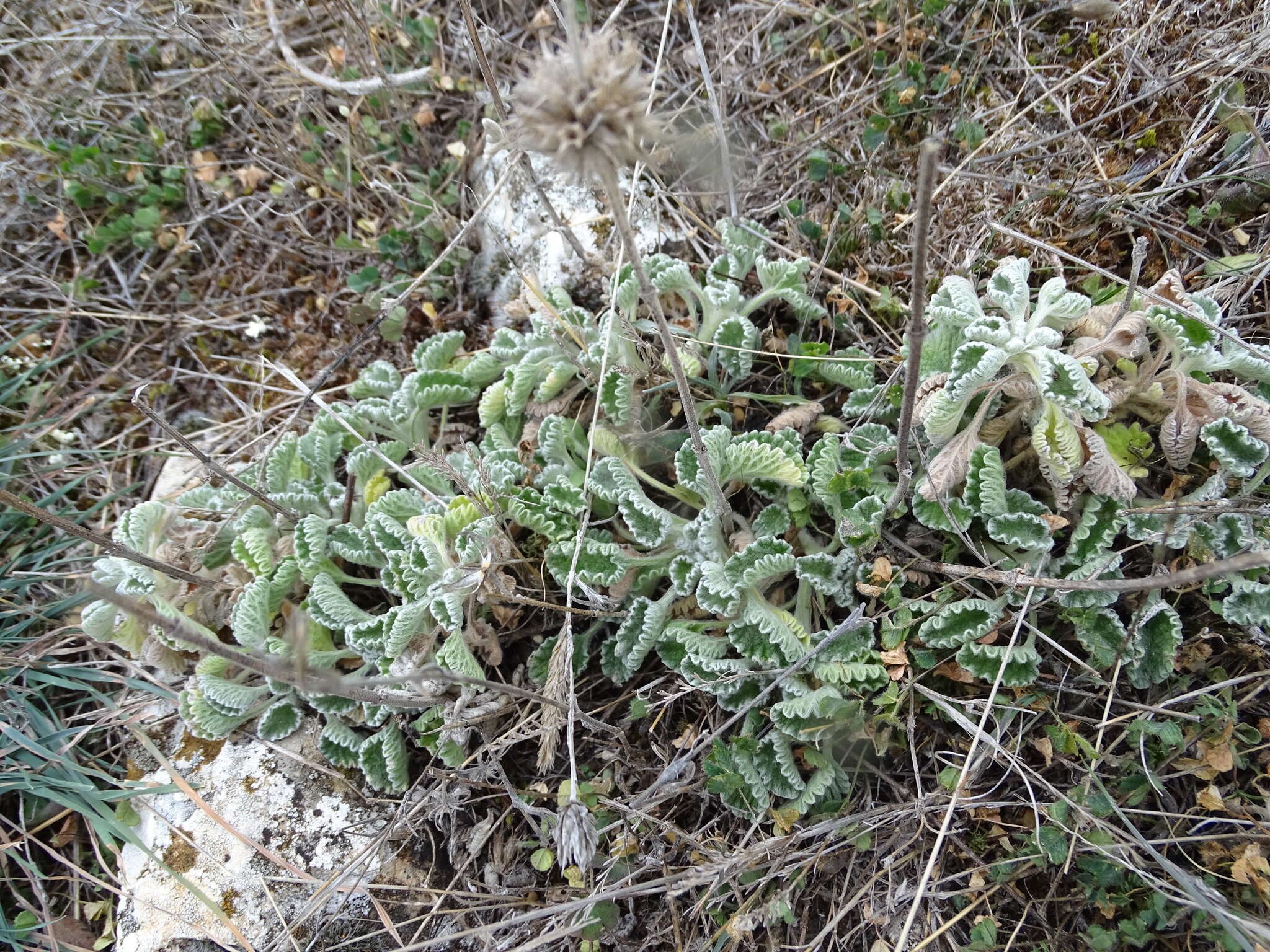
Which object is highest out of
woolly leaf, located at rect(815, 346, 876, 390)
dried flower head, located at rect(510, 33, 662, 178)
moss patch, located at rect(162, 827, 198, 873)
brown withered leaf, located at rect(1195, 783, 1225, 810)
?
dried flower head, located at rect(510, 33, 662, 178)

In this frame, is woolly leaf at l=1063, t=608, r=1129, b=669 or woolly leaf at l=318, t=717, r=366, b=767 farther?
woolly leaf at l=318, t=717, r=366, b=767

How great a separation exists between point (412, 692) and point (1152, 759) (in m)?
1.85

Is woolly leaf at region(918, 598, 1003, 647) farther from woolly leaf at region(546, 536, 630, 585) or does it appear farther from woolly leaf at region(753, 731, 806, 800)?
woolly leaf at region(546, 536, 630, 585)

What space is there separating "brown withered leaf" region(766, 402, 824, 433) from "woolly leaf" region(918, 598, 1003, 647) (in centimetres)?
65

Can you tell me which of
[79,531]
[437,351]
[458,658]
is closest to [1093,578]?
[458,658]

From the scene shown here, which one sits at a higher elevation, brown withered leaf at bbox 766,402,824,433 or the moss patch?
brown withered leaf at bbox 766,402,824,433

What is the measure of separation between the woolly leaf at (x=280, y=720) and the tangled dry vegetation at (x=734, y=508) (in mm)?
21

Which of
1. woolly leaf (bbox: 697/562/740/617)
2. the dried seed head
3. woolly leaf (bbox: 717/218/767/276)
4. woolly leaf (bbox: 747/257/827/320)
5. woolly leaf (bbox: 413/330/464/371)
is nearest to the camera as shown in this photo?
the dried seed head

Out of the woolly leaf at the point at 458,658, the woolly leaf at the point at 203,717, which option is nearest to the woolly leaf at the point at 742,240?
the woolly leaf at the point at 458,658

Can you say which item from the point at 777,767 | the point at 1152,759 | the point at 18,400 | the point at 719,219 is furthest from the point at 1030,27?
the point at 18,400

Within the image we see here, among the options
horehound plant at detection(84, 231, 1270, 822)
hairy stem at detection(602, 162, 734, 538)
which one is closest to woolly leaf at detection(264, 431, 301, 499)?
horehound plant at detection(84, 231, 1270, 822)

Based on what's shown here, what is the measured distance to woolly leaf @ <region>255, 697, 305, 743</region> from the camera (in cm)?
235

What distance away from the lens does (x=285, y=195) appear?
3.38 meters

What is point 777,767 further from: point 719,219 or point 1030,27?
point 1030,27
